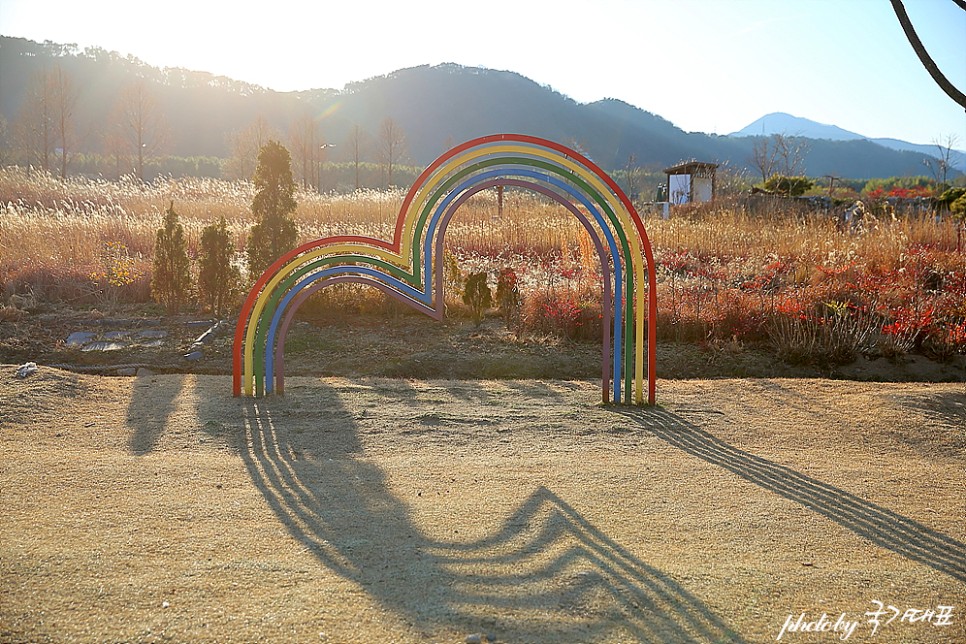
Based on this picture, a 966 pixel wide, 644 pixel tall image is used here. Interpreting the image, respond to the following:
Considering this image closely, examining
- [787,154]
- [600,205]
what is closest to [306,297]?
[600,205]

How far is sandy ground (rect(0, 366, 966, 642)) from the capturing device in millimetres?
2951

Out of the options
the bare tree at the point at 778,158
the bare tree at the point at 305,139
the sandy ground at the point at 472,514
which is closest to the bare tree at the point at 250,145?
the bare tree at the point at 305,139

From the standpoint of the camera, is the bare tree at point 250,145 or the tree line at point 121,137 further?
the bare tree at point 250,145

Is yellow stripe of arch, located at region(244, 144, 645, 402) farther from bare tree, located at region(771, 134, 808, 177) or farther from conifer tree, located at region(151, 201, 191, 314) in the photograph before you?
bare tree, located at region(771, 134, 808, 177)

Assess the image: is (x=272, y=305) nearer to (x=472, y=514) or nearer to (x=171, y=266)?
(x=472, y=514)

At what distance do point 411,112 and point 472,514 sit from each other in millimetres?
89045

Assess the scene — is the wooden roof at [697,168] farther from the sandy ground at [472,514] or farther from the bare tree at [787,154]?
the sandy ground at [472,514]

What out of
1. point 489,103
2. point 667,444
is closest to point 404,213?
point 667,444

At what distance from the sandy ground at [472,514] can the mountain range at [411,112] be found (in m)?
59.8

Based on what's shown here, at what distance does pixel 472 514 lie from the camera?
401cm

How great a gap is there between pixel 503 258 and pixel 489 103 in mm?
83790

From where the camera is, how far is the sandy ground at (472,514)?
2.95 metres

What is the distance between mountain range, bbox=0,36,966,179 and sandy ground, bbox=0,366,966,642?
59.8 meters

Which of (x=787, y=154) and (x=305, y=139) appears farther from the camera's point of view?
(x=305, y=139)
